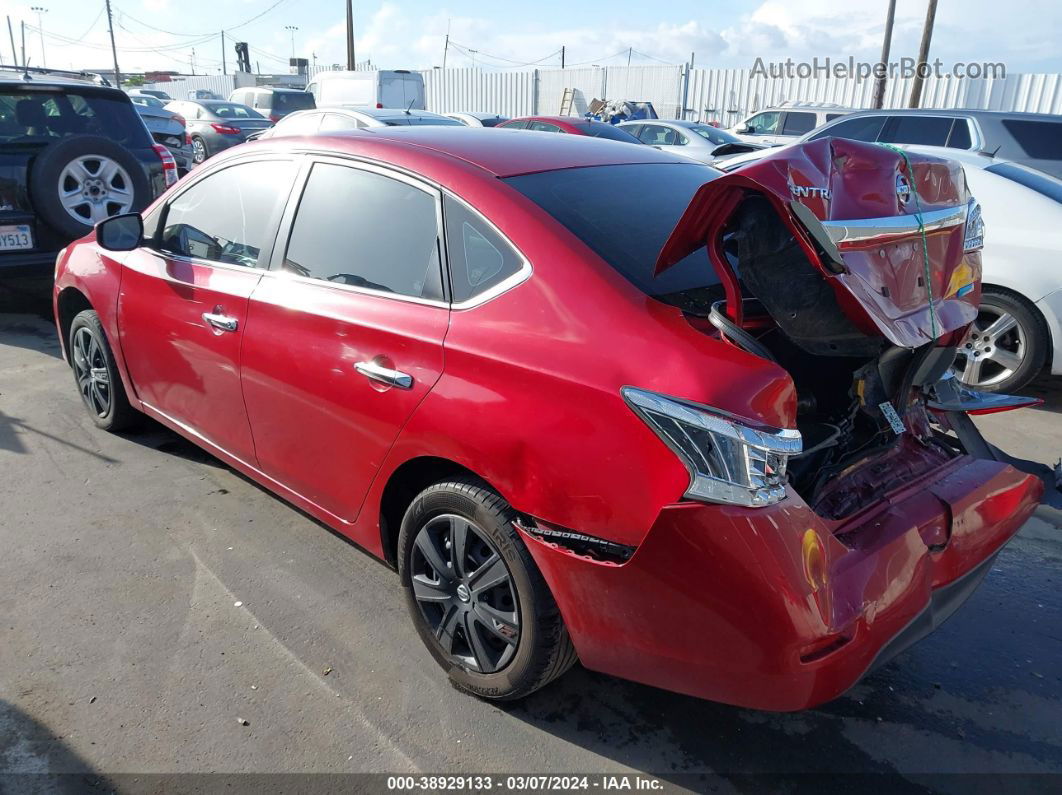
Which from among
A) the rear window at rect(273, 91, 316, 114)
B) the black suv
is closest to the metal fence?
the rear window at rect(273, 91, 316, 114)

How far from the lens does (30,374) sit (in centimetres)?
577

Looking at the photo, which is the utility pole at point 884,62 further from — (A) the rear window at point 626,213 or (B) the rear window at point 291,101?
(A) the rear window at point 626,213

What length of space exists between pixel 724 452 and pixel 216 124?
1991 cm

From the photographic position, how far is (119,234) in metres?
3.86

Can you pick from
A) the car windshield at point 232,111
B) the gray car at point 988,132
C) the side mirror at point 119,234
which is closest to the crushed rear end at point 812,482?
the side mirror at point 119,234

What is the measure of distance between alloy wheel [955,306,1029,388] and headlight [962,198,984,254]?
9.01 ft

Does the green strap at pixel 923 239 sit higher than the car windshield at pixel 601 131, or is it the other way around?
the car windshield at pixel 601 131

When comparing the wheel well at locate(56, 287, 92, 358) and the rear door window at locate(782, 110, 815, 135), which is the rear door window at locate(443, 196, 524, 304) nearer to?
the wheel well at locate(56, 287, 92, 358)

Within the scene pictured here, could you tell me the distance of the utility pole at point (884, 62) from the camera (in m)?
26.2

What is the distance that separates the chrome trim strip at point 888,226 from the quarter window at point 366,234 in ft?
3.85

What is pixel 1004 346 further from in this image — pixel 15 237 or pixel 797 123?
pixel 797 123

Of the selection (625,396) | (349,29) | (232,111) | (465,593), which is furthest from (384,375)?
(349,29)

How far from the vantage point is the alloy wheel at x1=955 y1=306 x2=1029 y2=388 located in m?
5.31

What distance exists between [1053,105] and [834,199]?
29.1 meters
